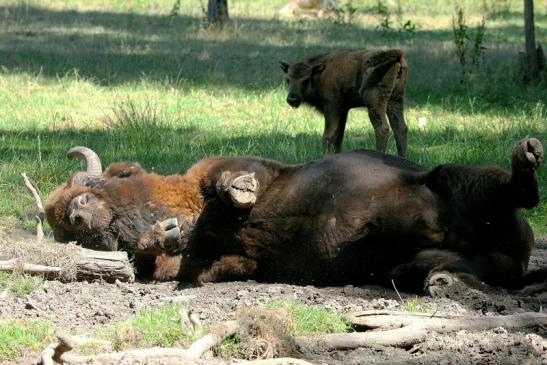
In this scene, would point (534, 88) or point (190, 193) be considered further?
point (534, 88)

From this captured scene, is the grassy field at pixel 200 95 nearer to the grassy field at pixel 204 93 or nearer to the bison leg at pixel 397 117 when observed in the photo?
the grassy field at pixel 204 93

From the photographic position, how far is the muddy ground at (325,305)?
17.2ft

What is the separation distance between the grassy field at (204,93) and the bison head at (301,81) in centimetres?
42

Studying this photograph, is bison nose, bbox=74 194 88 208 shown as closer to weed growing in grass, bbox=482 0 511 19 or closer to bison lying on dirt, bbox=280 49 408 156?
bison lying on dirt, bbox=280 49 408 156

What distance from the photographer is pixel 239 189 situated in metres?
6.70

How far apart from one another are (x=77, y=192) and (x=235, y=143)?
5.09 metres

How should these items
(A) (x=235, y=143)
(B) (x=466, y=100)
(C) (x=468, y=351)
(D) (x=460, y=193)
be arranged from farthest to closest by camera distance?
(B) (x=466, y=100) < (A) (x=235, y=143) < (D) (x=460, y=193) < (C) (x=468, y=351)

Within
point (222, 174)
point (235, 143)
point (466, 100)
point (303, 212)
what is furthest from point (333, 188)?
point (466, 100)

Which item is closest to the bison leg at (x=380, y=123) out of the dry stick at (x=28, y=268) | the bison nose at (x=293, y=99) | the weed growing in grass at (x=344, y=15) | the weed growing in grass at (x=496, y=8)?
the bison nose at (x=293, y=99)

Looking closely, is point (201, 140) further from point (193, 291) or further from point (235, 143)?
point (193, 291)

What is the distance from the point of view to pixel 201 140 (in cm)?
1227

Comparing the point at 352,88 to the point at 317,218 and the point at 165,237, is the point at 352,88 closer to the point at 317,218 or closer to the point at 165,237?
the point at 317,218

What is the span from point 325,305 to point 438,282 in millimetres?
715

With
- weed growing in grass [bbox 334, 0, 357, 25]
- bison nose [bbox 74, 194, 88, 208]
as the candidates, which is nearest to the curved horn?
bison nose [bbox 74, 194, 88, 208]
